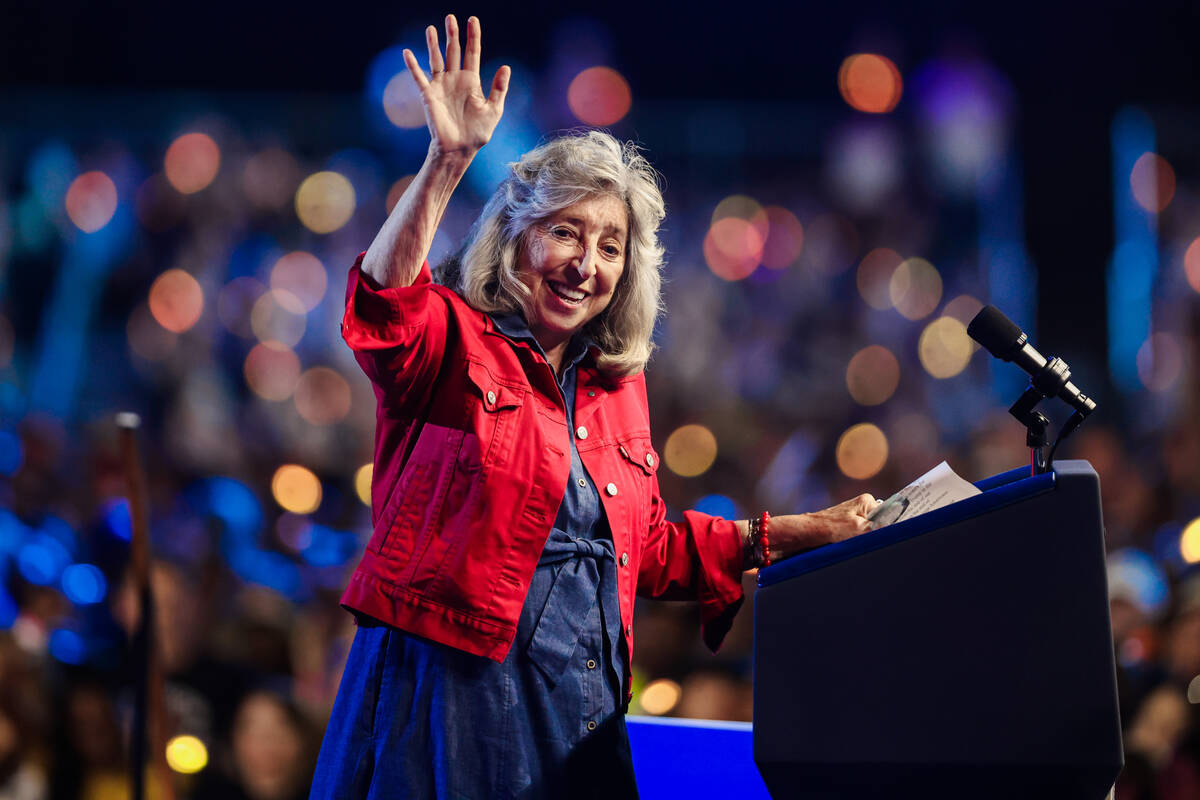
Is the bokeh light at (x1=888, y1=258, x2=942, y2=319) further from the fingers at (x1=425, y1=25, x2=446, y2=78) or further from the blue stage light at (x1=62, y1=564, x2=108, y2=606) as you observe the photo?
the fingers at (x1=425, y1=25, x2=446, y2=78)

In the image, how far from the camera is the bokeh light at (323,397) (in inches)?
212

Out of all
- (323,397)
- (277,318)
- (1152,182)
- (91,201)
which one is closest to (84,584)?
(323,397)

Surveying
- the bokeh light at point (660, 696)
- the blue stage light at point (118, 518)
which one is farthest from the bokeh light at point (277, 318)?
the bokeh light at point (660, 696)

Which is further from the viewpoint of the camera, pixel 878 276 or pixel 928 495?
pixel 878 276

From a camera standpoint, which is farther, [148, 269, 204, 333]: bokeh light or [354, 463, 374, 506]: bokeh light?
[148, 269, 204, 333]: bokeh light

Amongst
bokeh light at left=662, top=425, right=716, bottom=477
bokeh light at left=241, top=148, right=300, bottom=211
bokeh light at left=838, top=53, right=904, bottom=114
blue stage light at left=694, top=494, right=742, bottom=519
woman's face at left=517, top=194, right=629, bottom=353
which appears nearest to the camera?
woman's face at left=517, top=194, right=629, bottom=353

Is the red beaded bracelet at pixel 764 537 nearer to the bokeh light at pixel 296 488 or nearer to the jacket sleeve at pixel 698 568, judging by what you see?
the jacket sleeve at pixel 698 568

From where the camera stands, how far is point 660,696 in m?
3.16

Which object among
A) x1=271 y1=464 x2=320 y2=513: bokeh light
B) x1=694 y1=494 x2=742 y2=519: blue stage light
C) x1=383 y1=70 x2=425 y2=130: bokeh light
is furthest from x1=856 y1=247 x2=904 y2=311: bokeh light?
x1=271 y1=464 x2=320 y2=513: bokeh light

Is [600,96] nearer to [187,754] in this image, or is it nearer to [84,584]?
[84,584]

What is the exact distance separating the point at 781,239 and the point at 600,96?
142 centimetres

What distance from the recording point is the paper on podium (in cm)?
140

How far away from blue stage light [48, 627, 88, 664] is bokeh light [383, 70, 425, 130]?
3.49 metres

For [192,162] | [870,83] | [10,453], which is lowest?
[10,453]
